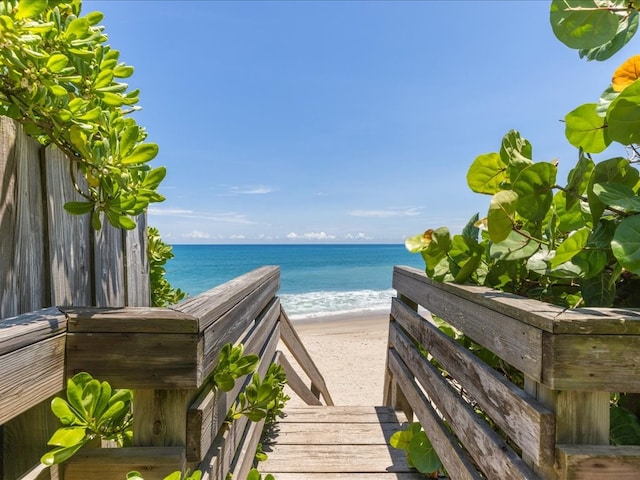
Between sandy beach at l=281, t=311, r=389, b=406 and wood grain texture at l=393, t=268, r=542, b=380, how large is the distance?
500 centimetres

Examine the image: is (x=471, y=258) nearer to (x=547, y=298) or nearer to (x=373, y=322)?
(x=547, y=298)

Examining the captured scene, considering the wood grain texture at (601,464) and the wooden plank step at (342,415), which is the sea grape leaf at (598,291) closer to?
the wood grain texture at (601,464)

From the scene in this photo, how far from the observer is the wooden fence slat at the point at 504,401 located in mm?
785

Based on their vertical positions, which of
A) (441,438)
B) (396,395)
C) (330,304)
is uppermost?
(441,438)

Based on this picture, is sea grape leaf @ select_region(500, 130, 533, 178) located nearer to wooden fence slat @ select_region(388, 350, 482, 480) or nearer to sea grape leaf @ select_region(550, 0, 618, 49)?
sea grape leaf @ select_region(550, 0, 618, 49)

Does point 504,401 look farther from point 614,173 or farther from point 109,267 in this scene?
point 109,267

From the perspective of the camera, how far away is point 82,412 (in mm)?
681

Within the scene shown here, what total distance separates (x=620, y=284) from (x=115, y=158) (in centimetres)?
133

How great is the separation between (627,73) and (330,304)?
766 inches

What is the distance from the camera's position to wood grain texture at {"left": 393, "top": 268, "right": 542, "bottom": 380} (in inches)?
31.9

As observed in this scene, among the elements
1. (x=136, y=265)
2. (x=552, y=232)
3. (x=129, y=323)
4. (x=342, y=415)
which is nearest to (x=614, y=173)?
(x=552, y=232)

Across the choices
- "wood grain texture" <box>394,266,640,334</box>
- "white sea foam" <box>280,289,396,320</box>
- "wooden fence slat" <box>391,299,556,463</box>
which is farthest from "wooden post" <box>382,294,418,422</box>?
"white sea foam" <box>280,289,396,320</box>

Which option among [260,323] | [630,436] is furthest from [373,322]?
[630,436]

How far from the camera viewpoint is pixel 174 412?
2.72ft
